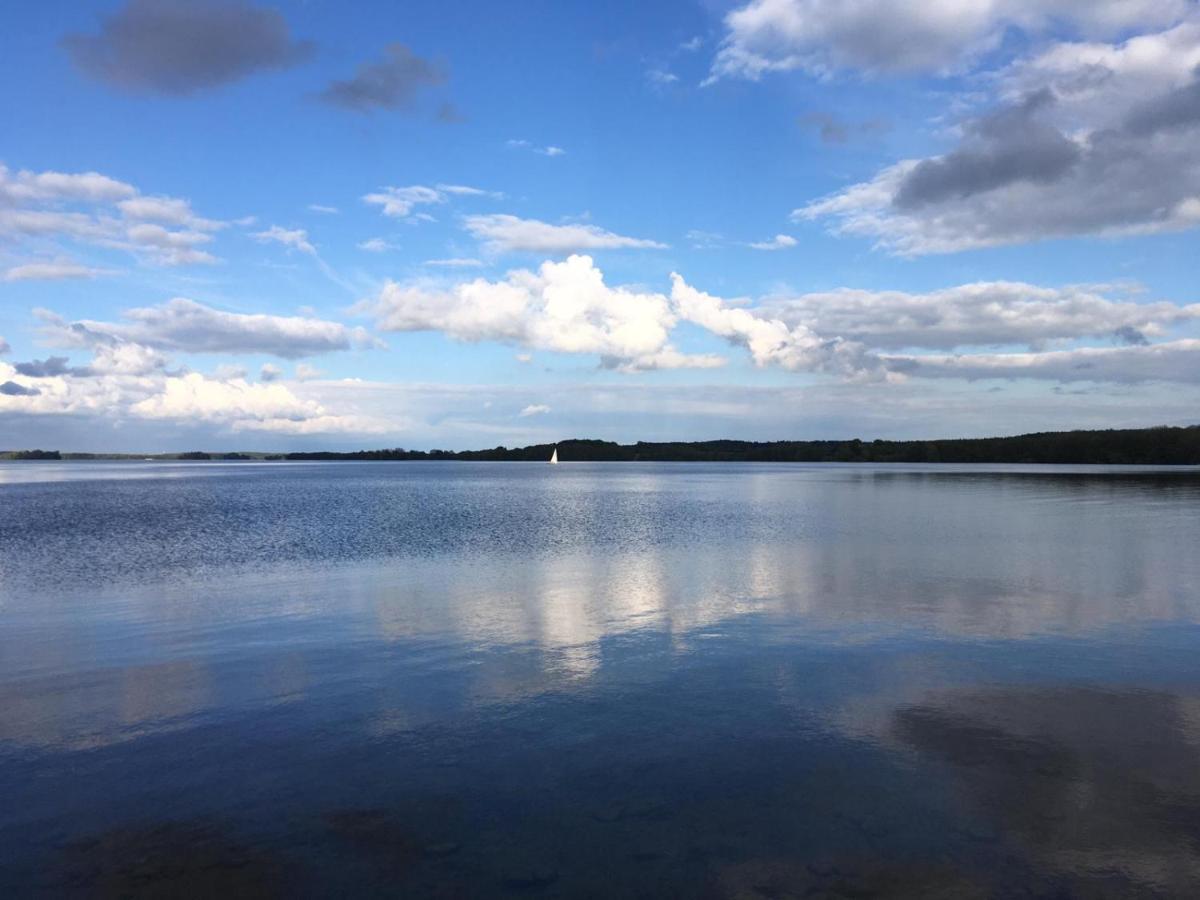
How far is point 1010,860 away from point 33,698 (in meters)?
13.5

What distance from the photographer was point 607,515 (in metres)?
50.3

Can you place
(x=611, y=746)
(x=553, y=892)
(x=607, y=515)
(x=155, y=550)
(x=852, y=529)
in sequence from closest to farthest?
(x=553, y=892), (x=611, y=746), (x=155, y=550), (x=852, y=529), (x=607, y=515)

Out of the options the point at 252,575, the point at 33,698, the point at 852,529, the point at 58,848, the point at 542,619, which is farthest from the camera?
the point at 852,529

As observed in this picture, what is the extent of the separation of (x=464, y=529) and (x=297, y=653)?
24891 millimetres

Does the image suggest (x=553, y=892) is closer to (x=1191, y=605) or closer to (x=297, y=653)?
(x=297, y=653)

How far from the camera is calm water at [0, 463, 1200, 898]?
24.1 ft

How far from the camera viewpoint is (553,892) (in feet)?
22.9

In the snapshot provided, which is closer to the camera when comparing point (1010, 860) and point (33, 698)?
point (1010, 860)

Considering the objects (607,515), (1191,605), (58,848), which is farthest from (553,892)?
(607,515)

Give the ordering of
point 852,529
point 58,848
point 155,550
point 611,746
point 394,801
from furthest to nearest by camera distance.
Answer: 1. point 852,529
2. point 155,550
3. point 611,746
4. point 394,801
5. point 58,848

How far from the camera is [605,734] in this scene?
416 inches

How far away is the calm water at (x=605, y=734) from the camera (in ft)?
24.1

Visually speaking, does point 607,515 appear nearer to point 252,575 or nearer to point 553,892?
point 252,575

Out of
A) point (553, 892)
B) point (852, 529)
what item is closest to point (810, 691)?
point (553, 892)
